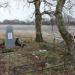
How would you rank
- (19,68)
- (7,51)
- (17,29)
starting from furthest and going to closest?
(17,29) → (7,51) → (19,68)

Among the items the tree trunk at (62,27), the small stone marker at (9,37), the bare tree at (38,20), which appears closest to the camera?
the tree trunk at (62,27)

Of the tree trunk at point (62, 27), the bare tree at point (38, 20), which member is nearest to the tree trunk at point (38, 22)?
the bare tree at point (38, 20)

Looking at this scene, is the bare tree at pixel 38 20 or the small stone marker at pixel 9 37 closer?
the small stone marker at pixel 9 37

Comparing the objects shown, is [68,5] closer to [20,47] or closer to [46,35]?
[20,47]

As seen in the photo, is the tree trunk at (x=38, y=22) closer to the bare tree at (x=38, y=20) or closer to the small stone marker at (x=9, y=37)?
the bare tree at (x=38, y=20)

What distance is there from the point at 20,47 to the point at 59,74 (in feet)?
24.4

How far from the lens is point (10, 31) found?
696 inches

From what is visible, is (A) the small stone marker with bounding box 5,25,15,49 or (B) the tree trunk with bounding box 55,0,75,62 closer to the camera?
(B) the tree trunk with bounding box 55,0,75,62

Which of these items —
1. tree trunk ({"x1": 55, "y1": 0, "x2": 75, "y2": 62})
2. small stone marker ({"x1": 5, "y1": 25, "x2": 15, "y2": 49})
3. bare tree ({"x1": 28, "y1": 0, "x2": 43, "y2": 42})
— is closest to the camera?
tree trunk ({"x1": 55, "y1": 0, "x2": 75, "y2": 62})

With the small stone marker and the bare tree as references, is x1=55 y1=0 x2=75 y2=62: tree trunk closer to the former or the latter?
the small stone marker

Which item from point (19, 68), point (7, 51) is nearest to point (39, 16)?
point (7, 51)

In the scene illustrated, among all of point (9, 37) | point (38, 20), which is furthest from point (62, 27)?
point (38, 20)

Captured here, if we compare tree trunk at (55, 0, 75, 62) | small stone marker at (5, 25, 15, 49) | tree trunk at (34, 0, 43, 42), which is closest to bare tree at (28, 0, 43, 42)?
tree trunk at (34, 0, 43, 42)

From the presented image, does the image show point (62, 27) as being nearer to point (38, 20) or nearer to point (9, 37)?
point (9, 37)
